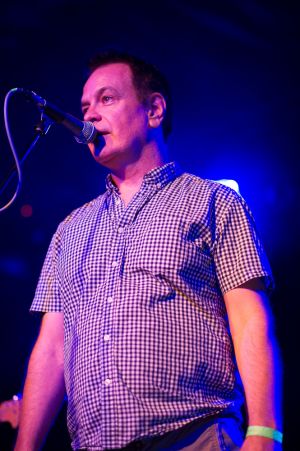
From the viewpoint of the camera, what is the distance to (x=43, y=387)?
7.13 feet

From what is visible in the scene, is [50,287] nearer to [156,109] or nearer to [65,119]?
[65,119]

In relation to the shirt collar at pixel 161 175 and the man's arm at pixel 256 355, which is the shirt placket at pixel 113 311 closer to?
the shirt collar at pixel 161 175

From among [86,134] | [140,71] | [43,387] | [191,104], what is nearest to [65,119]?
[86,134]

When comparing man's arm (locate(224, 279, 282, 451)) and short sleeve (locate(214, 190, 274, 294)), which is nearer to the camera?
man's arm (locate(224, 279, 282, 451))

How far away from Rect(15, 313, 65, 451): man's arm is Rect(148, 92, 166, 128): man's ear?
100 centimetres

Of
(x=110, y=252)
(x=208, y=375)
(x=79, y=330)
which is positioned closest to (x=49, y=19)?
(x=110, y=252)

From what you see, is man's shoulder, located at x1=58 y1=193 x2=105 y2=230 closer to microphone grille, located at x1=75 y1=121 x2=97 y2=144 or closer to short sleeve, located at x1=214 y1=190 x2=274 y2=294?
microphone grille, located at x1=75 y1=121 x2=97 y2=144

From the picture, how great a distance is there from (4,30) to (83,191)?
127cm

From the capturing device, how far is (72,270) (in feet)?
7.09

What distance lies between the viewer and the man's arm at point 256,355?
5.61 ft

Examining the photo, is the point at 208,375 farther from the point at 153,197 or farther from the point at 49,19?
the point at 49,19

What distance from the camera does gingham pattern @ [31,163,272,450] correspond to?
1.74 meters

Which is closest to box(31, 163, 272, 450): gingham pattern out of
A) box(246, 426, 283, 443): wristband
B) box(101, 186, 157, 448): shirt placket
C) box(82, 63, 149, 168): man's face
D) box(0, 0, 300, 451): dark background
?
box(101, 186, 157, 448): shirt placket

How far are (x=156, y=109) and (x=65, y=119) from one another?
798 millimetres
